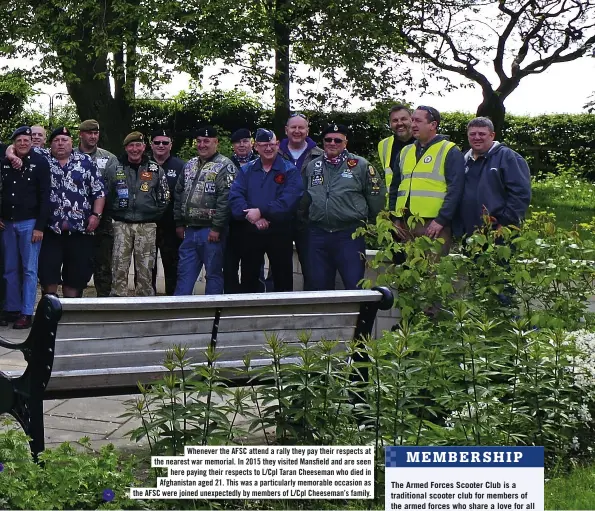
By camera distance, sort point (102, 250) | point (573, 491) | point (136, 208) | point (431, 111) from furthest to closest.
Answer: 1. point (102, 250)
2. point (136, 208)
3. point (431, 111)
4. point (573, 491)

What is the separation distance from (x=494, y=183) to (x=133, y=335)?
4.08m

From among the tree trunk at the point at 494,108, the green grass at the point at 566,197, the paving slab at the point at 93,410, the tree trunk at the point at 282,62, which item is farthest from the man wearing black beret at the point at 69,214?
the tree trunk at the point at 494,108

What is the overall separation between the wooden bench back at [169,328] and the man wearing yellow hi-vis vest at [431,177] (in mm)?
2986

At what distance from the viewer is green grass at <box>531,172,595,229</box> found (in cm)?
1947

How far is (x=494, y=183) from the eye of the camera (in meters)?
8.27

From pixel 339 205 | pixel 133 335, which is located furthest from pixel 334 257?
pixel 133 335

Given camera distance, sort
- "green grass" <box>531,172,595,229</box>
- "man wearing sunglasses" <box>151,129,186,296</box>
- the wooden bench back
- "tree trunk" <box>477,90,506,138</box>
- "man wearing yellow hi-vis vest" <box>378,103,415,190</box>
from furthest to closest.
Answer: "tree trunk" <box>477,90,506,138</box>
"green grass" <box>531,172,595,229</box>
"man wearing sunglasses" <box>151,129,186,296</box>
"man wearing yellow hi-vis vest" <box>378,103,415,190</box>
the wooden bench back

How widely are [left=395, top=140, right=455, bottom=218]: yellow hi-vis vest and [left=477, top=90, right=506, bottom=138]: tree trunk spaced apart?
1532 cm

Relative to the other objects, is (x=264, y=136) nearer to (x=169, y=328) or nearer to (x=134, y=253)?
(x=134, y=253)

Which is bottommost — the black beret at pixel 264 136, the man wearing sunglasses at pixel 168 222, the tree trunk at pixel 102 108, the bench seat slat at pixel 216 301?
the bench seat slat at pixel 216 301

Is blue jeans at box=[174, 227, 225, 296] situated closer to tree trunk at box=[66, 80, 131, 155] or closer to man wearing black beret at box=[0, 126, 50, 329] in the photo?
man wearing black beret at box=[0, 126, 50, 329]

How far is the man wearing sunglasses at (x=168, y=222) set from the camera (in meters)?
10.4

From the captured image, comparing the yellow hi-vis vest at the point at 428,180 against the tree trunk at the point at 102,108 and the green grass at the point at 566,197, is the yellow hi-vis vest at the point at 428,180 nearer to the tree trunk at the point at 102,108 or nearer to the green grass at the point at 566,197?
the green grass at the point at 566,197

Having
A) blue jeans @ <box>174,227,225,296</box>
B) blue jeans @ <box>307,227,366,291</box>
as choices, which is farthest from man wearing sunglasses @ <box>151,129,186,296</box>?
blue jeans @ <box>307,227,366,291</box>
